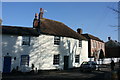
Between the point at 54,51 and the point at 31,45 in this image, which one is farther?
the point at 54,51

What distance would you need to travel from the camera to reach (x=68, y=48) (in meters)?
24.6

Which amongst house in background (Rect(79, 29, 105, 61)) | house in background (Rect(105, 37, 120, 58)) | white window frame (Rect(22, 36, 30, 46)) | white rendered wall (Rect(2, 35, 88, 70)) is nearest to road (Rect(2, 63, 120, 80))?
white rendered wall (Rect(2, 35, 88, 70))

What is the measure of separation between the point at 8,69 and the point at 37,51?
4.73 metres

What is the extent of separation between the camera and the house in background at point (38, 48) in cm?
1905

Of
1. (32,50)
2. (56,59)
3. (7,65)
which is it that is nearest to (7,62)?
(7,65)

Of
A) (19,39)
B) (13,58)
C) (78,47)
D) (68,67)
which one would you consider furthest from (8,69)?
(78,47)

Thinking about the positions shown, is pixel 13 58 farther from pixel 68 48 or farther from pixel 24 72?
pixel 68 48

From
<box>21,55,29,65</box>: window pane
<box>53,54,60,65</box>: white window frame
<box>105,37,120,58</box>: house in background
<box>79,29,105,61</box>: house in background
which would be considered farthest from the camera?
<box>105,37,120,58</box>: house in background

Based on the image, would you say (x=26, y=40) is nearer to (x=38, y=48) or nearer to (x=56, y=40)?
(x=38, y=48)

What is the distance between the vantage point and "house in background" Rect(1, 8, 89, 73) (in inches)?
750

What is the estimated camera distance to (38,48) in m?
21.0

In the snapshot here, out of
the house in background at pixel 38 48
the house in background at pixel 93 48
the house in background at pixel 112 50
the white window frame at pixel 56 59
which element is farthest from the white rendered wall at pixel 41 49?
the house in background at pixel 112 50

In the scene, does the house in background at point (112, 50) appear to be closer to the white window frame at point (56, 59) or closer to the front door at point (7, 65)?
the white window frame at point (56, 59)

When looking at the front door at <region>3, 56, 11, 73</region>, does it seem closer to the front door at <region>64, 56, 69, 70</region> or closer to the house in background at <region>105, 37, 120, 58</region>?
the front door at <region>64, 56, 69, 70</region>
